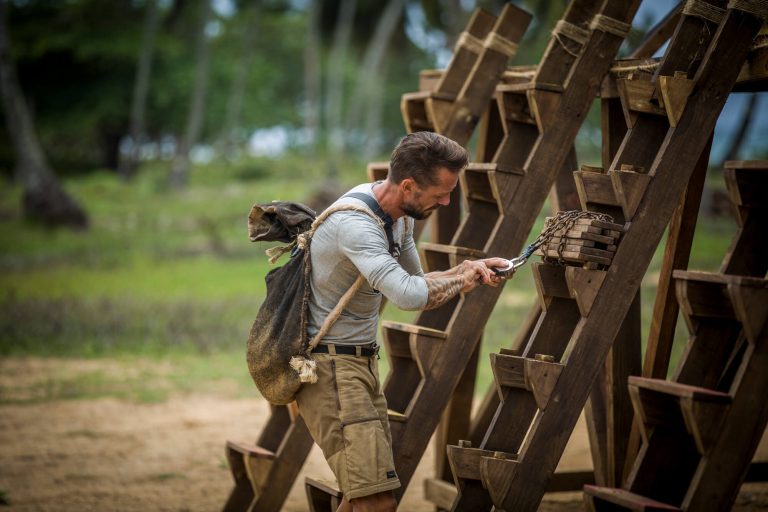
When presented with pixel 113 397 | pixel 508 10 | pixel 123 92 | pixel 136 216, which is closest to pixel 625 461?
pixel 508 10

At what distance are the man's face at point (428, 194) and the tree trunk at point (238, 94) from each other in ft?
108

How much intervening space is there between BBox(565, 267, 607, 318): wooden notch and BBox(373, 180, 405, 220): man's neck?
2.64ft

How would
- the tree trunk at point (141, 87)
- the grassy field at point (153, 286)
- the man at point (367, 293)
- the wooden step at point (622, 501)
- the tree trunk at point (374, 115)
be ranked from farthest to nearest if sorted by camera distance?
the tree trunk at point (374, 115) → the tree trunk at point (141, 87) → the grassy field at point (153, 286) → the man at point (367, 293) → the wooden step at point (622, 501)

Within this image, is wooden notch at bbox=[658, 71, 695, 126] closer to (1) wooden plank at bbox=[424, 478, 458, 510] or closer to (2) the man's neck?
(2) the man's neck

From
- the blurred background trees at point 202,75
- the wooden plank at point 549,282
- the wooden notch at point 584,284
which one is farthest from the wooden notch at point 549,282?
the blurred background trees at point 202,75

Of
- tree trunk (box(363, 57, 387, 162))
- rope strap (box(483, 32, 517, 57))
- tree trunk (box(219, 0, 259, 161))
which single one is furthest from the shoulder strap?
tree trunk (box(219, 0, 259, 161))

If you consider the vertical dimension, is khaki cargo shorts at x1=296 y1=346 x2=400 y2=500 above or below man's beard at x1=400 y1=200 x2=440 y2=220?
below

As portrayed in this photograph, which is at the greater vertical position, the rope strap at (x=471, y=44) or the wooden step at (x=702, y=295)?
the rope strap at (x=471, y=44)

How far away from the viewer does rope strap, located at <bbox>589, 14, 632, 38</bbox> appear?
5098 millimetres

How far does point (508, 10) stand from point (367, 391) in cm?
271

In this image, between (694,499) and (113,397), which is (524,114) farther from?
(113,397)

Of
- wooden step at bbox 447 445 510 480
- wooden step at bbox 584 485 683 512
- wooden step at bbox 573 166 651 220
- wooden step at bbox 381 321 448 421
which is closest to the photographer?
wooden step at bbox 584 485 683 512

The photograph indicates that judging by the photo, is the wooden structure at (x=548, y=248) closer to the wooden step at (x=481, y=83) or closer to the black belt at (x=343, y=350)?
the wooden step at (x=481, y=83)

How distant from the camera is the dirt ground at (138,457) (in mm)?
6867
